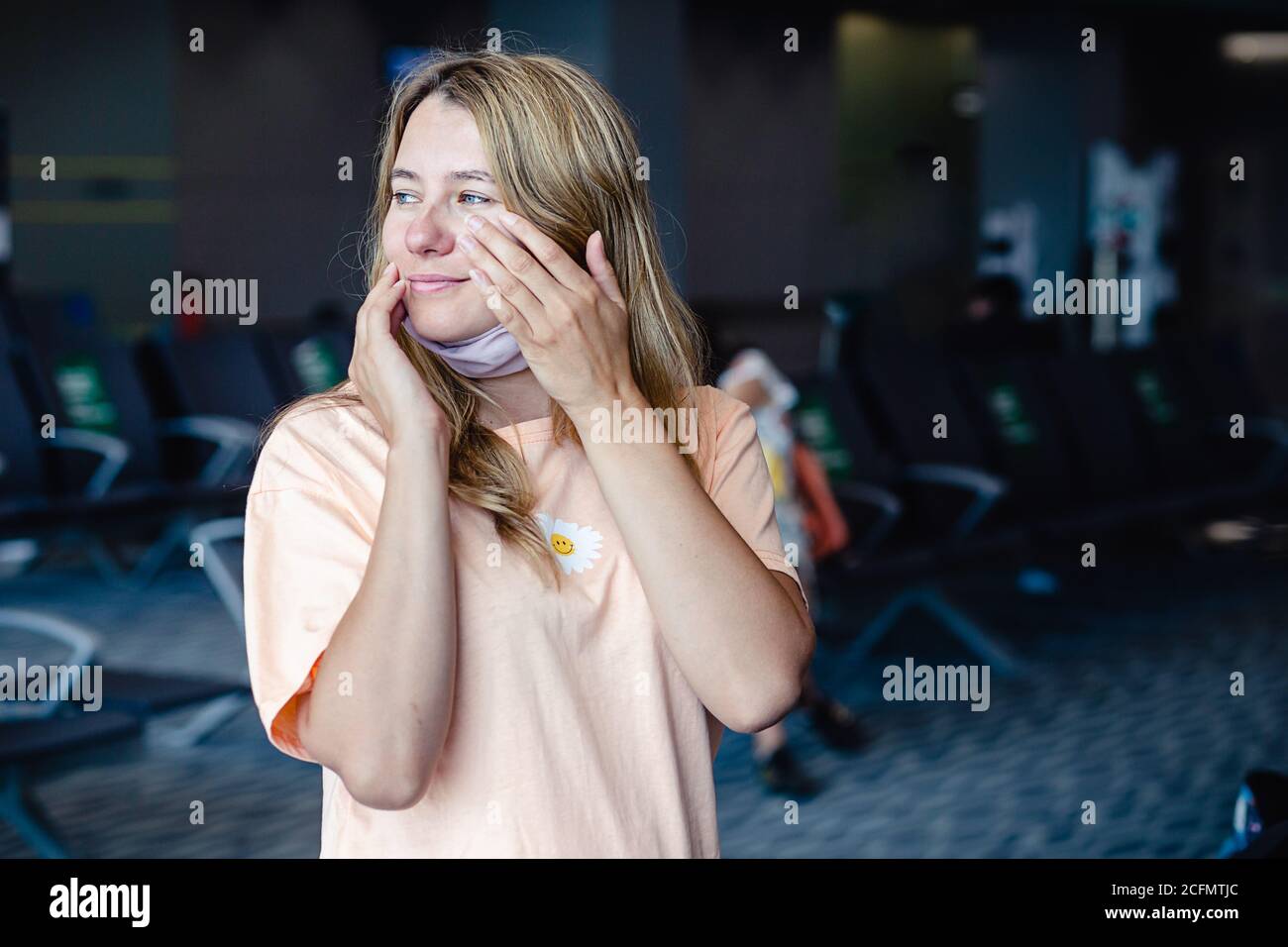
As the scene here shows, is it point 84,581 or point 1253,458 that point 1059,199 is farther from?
point 84,581

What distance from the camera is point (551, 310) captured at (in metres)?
1.23

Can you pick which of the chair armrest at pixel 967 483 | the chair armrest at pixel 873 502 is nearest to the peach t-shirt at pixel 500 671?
the chair armrest at pixel 873 502

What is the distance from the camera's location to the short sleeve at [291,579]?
1.20 meters

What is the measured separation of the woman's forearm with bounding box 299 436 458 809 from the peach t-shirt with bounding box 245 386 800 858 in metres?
0.02

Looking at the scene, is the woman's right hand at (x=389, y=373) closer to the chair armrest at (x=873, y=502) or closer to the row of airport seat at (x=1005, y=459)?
the row of airport seat at (x=1005, y=459)

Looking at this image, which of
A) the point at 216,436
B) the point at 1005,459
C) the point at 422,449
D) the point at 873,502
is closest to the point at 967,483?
the point at 873,502

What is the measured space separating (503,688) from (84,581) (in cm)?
641

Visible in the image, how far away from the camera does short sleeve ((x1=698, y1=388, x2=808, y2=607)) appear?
1.38 m

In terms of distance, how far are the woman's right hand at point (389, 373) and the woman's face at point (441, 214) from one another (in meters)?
0.02

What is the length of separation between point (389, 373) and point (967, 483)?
15.4 ft

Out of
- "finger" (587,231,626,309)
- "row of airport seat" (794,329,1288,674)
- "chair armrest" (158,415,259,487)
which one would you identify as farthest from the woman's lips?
"chair armrest" (158,415,259,487)

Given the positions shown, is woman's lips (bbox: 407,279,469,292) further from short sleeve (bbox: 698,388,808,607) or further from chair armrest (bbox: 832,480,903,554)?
chair armrest (bbox: 832,480,903,554)

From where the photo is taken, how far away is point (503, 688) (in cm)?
121
